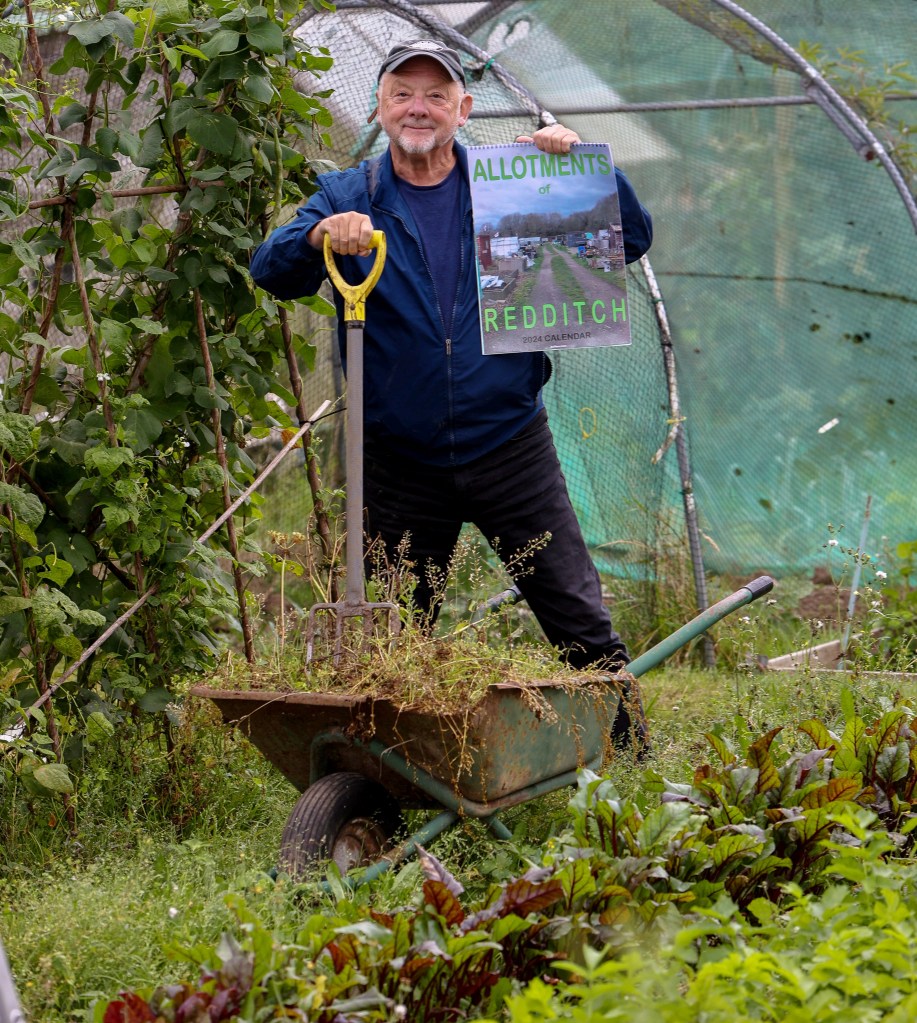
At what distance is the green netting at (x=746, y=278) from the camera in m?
6.68

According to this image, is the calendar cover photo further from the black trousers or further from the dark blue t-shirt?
the black trousers

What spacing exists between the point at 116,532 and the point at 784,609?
384cm

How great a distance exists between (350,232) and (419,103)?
653mm

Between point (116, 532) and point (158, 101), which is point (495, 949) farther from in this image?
point (158, 101)

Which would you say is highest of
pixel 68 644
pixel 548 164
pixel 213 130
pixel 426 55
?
pixel 426 55

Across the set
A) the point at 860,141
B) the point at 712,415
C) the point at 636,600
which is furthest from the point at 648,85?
the point at 636,600

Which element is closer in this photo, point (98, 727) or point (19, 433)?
point (19, 433)

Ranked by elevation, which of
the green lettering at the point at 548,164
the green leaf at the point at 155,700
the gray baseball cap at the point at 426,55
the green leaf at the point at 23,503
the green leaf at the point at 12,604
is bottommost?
the green leaf at the point at 155,700

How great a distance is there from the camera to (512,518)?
3969mm

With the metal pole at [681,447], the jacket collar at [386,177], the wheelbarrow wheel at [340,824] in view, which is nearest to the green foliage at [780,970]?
the wheelbarrow wheel at [340,824]

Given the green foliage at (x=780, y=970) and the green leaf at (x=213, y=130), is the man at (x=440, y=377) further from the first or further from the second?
the green foliage at (x=780, y=970)

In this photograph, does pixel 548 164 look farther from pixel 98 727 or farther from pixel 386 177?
pixel 98 727

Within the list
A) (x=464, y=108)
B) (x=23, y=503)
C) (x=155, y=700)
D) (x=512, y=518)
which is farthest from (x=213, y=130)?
(x=155, y=700)

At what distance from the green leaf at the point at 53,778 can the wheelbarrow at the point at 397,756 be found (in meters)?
0.48
